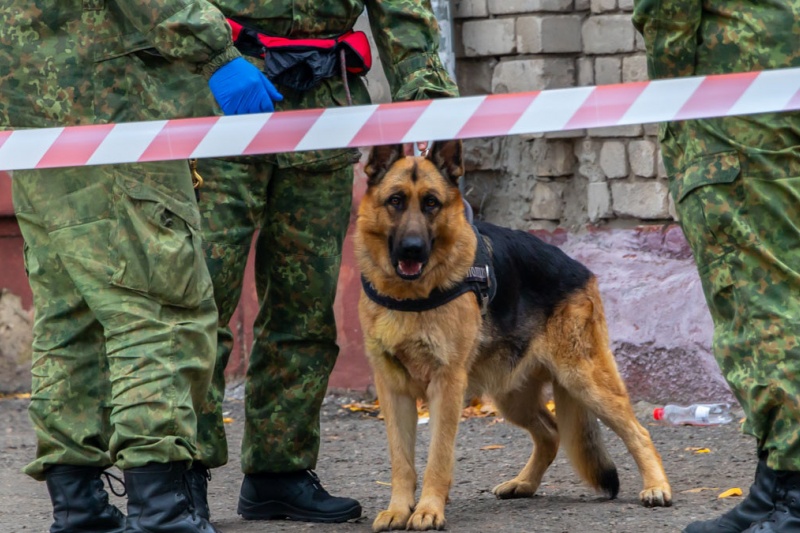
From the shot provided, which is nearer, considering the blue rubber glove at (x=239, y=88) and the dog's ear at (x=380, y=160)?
the blue rubber glove at (x=239, y=88)

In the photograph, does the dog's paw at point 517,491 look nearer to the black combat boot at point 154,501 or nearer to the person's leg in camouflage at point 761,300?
the person's leg in camouflage at point 761,300

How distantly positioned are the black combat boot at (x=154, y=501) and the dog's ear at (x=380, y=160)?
4.85ft

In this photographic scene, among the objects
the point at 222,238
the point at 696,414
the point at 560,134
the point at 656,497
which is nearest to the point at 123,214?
the point at 222,238

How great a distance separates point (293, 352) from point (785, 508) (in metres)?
1.82

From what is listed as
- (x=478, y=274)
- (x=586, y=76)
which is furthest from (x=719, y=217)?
(x=586, y=76)

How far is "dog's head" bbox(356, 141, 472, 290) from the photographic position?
4301 mm

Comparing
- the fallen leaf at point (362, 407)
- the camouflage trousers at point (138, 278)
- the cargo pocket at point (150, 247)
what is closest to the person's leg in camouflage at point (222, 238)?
the camouflage trousers at point (138, 278)

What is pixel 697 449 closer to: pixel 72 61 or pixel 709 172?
pixel 709 172

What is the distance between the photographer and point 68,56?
3361mm

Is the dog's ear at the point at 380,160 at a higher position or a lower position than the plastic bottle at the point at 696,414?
higher

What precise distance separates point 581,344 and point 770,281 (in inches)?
62.0

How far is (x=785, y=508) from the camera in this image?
3234 millimetres

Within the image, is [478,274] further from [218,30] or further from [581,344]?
[218,30]

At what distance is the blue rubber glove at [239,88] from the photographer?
3238mm
